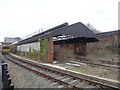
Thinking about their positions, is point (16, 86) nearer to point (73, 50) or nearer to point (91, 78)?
point (91, 78)

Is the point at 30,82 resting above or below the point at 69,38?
below

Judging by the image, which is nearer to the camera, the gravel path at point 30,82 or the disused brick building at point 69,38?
the gravel path at point 30,82

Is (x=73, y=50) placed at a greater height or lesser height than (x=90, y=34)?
lesser

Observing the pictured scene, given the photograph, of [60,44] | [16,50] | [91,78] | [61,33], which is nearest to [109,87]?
[91,78]

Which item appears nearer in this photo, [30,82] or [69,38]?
[30,82]

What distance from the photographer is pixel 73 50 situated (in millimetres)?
32406

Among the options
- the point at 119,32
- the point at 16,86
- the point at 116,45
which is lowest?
the point at 16,86

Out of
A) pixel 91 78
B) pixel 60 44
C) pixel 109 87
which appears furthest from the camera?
pixel 60 44

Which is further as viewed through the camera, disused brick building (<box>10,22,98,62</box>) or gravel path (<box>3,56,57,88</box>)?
disused brick building (<box>10,22,98,62</box>)

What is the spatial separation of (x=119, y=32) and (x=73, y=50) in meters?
7.62

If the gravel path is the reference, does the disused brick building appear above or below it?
above

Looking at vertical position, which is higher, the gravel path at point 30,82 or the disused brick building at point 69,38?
the disused brick building at point 69,38

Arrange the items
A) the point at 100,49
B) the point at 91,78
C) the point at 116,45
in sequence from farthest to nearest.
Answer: the point at 100,49 < the point at 116,45 < the point at 91,78

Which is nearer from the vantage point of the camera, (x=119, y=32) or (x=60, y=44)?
(x=119, y=32)
